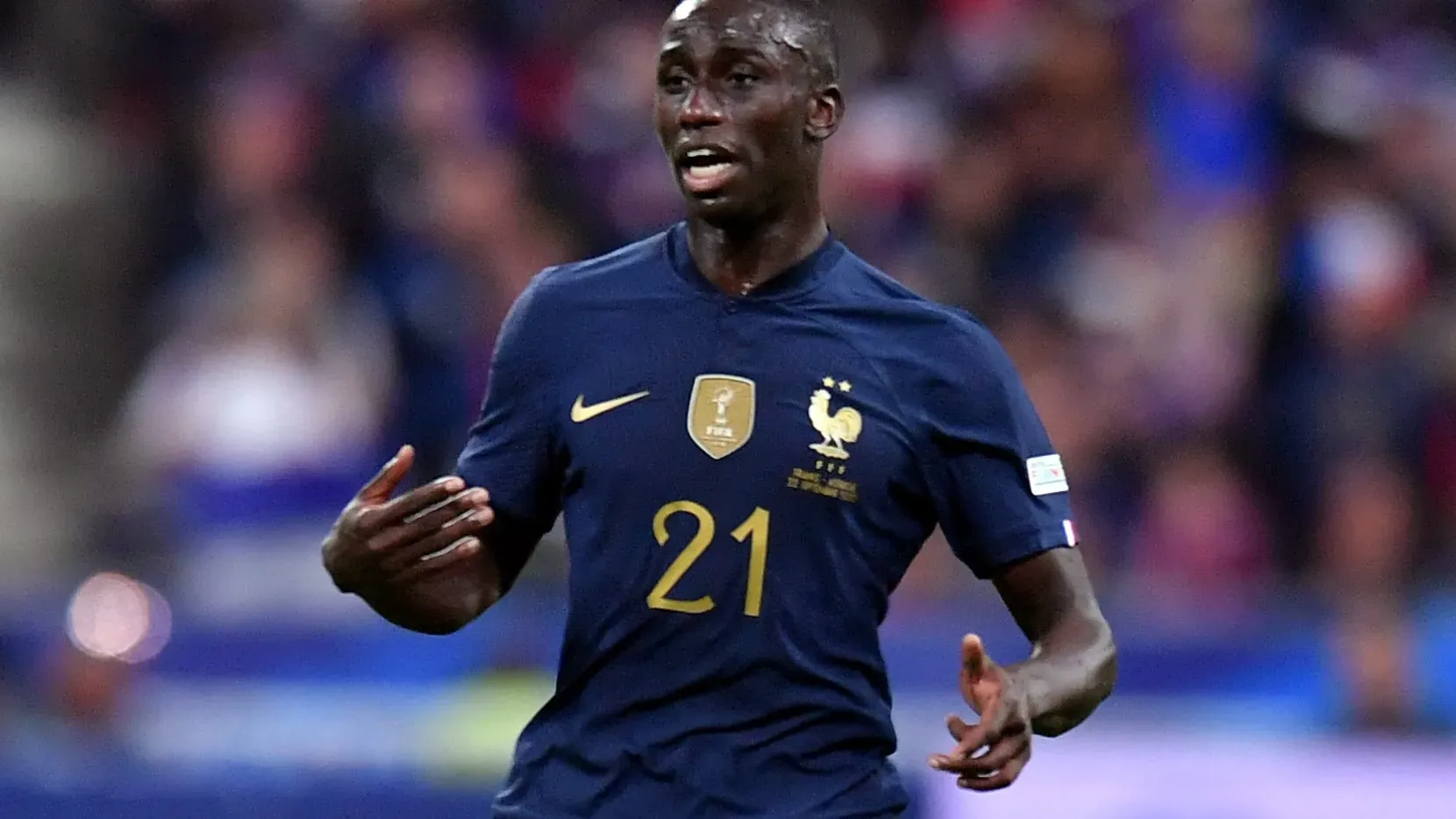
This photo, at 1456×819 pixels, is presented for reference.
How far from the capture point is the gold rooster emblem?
439 centimetres

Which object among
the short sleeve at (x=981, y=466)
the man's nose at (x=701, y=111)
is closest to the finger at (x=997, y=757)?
the short sleeve at (x=981, y=466)

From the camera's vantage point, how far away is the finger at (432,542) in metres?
4.28

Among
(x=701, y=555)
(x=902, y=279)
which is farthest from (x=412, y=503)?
(x=902, y=279)

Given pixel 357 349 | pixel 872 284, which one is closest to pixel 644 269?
pixel 872 284

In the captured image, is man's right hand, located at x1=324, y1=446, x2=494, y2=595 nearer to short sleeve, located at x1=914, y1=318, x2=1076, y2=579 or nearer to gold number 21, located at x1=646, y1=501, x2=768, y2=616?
gold number 21, located at x1=646, y1=501, x2=768, y2=616

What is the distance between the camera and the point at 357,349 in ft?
31.5

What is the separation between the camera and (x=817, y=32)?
456 centimetres

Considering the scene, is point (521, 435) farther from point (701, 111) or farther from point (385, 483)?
point (701, 111)

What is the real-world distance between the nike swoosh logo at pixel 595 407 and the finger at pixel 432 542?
0.28m

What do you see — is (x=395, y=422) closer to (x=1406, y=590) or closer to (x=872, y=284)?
(x=1406, y=590)

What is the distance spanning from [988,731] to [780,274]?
101 cm

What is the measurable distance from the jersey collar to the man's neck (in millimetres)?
11

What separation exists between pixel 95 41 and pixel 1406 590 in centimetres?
658

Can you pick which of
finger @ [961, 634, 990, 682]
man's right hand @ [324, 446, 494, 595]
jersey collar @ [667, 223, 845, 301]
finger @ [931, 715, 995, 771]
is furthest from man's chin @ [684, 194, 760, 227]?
finger @ [931, 715, 995, 771]
